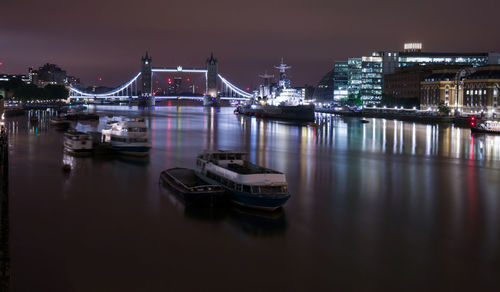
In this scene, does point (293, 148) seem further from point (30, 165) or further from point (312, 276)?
point (312, 276)

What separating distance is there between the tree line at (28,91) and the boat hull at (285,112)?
32005mm

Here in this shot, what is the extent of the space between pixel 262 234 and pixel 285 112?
A: 154ft

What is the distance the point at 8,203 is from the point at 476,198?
11.6m

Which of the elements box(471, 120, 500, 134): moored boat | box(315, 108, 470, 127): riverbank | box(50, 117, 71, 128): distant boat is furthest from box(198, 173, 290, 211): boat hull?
box(315, 108, 470, 127): riverbank

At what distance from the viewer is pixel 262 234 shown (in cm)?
975

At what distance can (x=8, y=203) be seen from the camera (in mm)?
11836

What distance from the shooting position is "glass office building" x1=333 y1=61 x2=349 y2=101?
93812 millimetres

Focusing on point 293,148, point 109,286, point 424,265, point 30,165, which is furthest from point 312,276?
point 293,148

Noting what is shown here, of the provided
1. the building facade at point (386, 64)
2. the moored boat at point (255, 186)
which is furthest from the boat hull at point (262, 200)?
the building facade at point (386, 64)

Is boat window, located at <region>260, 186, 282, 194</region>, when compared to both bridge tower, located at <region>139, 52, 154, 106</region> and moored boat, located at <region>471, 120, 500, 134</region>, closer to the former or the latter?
moored boat, located at <region>471, 120, 500, 134</region>

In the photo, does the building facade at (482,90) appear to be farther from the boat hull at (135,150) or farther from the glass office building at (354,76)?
the boat hull at (135,150)

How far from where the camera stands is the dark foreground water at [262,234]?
25.4 ft

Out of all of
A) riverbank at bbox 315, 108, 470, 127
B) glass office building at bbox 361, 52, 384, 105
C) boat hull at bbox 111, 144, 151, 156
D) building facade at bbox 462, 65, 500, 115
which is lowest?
boat hull at bbox 111, 144, 151, 156

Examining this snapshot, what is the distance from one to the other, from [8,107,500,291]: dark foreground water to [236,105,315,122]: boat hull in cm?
3456
